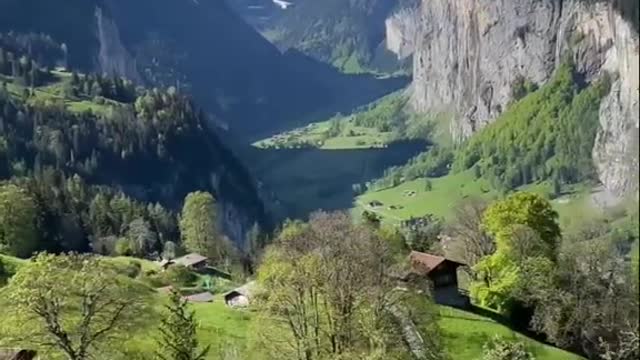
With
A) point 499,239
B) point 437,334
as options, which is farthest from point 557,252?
point 437,334

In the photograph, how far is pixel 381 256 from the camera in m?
50.1

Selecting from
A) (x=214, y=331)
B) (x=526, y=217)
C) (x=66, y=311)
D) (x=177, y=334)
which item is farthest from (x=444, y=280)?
(x=66, y=311)

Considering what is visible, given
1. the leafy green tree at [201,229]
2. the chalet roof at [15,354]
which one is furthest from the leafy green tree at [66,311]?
the leafy green tree at [201,229]

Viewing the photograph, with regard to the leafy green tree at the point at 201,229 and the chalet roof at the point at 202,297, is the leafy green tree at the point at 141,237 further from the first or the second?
the chalet roof at the point at 202,297

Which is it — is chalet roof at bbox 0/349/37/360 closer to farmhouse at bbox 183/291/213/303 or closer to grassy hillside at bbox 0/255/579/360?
grassy hillside at bbox 0/255/579/360

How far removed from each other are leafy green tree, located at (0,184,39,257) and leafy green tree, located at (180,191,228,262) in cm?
2241

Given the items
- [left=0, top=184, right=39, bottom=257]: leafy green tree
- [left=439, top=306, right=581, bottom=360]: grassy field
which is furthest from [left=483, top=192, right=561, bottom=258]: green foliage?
[left=0, top=184, right=39, bottom=257]: leafy green tree

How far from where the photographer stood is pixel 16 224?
109062mm

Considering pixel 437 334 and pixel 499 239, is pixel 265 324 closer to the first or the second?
pixel 437 334

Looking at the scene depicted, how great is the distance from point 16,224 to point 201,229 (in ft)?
92.4

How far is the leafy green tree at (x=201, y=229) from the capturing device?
129000 millimetres

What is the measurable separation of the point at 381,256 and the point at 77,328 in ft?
61.1

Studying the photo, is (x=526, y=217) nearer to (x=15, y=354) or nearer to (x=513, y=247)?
(x=513, y=247)

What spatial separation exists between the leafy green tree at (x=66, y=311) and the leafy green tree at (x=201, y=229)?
8998 centimetres
